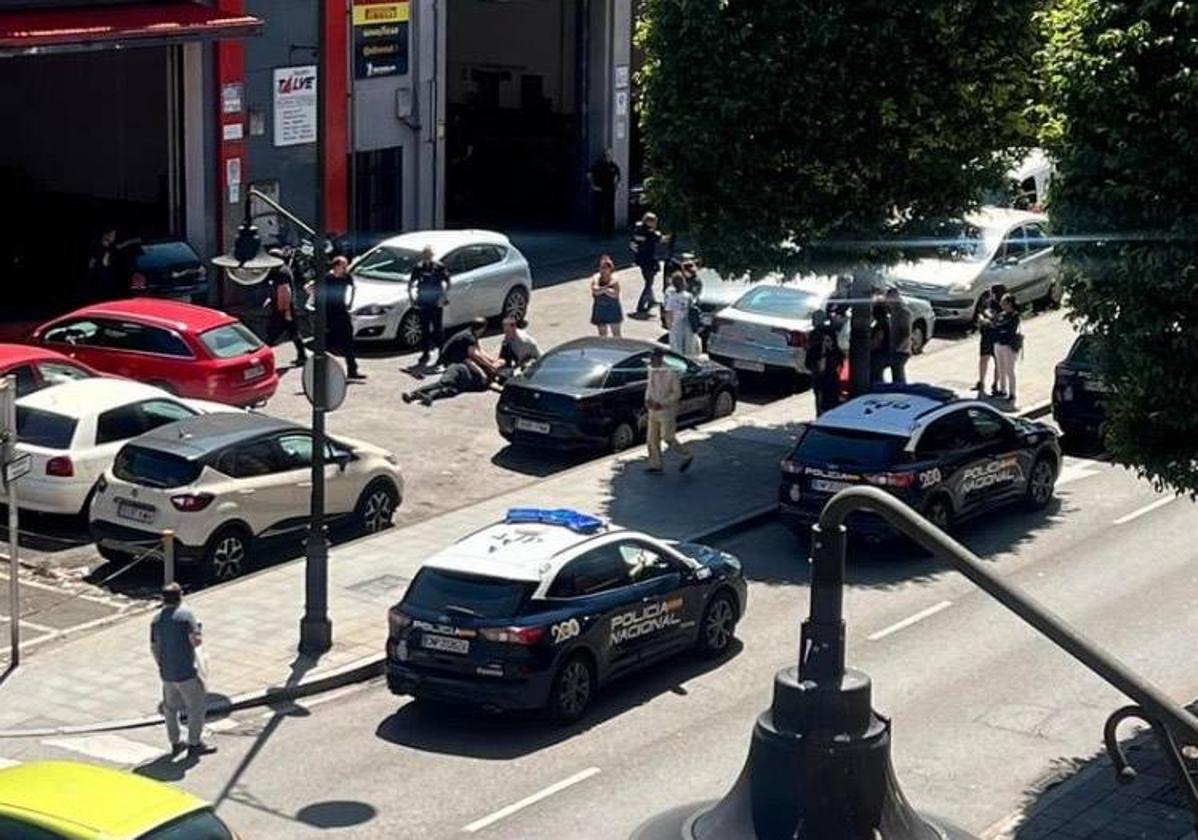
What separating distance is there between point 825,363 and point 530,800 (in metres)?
13.2

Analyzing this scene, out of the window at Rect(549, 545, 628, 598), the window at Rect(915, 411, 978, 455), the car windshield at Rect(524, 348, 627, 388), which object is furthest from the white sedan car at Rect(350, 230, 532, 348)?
the window at Rect(549, 545, 628, 598)

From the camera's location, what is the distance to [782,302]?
108 ft

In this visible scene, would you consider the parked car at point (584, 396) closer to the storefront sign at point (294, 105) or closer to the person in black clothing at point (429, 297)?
the person in black clothing at point (429, 297)

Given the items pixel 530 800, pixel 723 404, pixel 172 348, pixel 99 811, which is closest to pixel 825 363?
pixel 723 404

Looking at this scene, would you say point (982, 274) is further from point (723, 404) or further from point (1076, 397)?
point (723, 404)

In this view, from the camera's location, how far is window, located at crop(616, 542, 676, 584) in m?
20.6

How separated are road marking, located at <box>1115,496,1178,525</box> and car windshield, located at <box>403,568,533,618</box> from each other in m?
10.0

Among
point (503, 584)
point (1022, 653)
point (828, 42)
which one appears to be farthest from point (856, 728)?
point (828, 42)

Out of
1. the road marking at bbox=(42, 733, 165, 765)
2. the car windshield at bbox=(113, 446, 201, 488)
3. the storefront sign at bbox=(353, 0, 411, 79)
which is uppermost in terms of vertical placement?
the storefront sign at bbox=(353, 0, 411, 79)

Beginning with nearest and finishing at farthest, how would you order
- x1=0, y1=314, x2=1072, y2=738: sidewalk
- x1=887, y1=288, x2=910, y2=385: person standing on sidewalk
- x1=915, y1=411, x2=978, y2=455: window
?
x1=0, y1=314, x2=1072, y2=738: sidewalk, x1=915, y1=411, x2=978, y2=455: window, x1=887, y1=288, x2=910, y2=385: person standing on sidewalk

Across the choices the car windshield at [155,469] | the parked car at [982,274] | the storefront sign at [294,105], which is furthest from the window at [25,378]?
the parked car at [982,274]

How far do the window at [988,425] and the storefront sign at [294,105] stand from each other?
15409mm

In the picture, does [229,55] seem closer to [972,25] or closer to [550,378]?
[550,378]

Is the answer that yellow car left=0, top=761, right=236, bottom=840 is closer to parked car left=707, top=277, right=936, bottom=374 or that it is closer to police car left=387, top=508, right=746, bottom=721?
police car left=387, top=508, right=746, bottom=721
